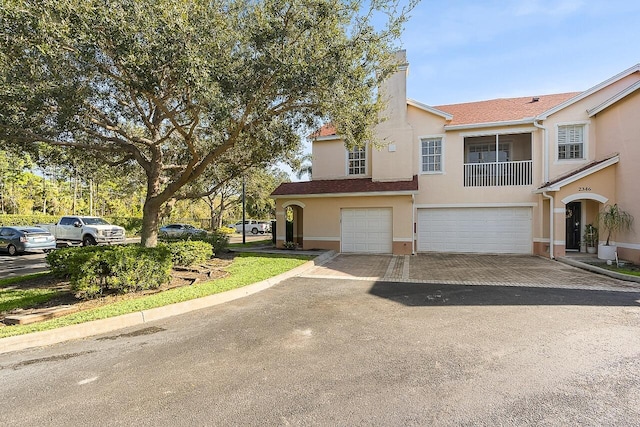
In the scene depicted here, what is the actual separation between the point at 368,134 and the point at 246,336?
27.0ft

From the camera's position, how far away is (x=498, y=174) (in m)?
15.6

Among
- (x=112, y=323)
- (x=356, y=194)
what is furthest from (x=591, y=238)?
(x=112, y=323)

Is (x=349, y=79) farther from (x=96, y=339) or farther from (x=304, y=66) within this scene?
(x=96, y=339)

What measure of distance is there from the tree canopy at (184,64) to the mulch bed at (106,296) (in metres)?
2.17

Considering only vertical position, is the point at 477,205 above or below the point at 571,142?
below

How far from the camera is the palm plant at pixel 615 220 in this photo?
12.0 metres

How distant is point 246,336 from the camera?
5336mm

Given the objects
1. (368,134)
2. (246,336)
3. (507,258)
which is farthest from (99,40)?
(507,258)

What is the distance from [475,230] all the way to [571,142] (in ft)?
18.9

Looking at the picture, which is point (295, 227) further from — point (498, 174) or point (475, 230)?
point (498, 174)

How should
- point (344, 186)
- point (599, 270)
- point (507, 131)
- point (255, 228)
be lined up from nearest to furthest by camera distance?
point (599, 270) < point (507, 131) < point (344, 186) < point (255, 228)

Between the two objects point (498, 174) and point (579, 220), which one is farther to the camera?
point (498, 174)

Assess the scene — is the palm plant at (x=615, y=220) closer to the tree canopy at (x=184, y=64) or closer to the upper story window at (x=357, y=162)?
the tree canopy at (x=184, y=64)

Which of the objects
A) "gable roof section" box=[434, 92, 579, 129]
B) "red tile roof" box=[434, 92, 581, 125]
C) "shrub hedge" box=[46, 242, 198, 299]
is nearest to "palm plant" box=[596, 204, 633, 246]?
"gable roof section" box=[434, 92, 579, 129]
